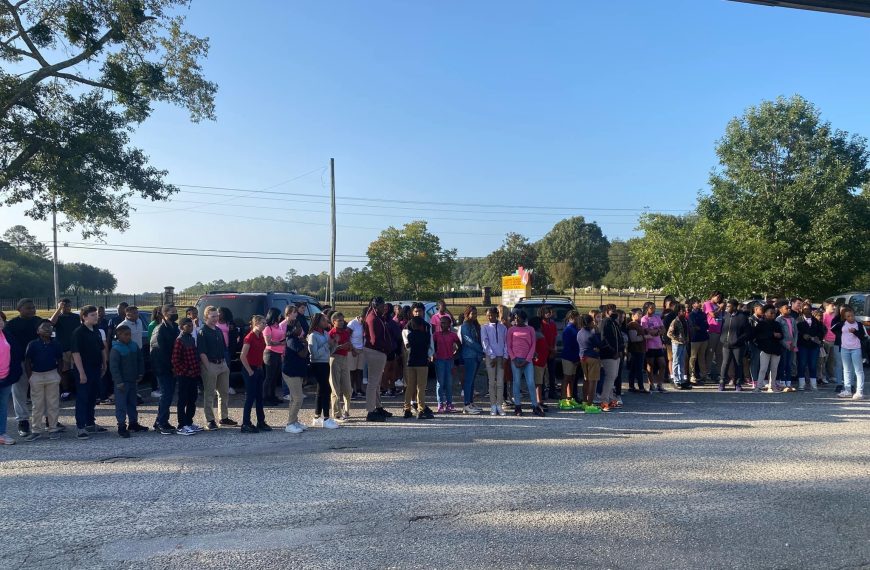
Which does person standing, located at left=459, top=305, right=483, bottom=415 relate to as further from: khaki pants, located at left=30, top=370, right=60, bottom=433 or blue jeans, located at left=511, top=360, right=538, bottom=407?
khaki pants, located at left=30, top=370, right=60, bottom=433

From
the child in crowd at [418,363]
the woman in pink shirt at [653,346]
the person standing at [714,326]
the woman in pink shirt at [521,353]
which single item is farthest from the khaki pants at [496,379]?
the person standing at [714,326]

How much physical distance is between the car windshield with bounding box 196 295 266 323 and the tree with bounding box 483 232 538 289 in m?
63.8

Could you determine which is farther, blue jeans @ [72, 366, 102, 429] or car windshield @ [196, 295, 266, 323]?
car windshield @ [196, 295, 266, 323]

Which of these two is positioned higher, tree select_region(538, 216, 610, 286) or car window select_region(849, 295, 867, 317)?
tree select_region(538, 216, 610, 286)

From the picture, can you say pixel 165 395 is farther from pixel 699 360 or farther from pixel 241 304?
pixel 699 360


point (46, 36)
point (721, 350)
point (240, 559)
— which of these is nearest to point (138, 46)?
point (46, 36)

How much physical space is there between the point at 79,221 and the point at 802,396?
23412 millimetres

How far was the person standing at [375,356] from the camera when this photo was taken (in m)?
10.6

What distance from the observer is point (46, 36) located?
2073 cm

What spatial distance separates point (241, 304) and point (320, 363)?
4.06 meters

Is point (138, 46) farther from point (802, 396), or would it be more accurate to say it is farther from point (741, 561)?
point (741, 561)

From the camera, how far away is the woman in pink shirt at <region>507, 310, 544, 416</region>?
36.7 ft

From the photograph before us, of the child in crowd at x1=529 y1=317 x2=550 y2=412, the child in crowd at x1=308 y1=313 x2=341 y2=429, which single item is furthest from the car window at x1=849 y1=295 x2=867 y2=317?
the child in crowd at x1=308 y1=313 x2=341 y2=429

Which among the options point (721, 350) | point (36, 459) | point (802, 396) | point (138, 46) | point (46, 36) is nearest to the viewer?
point (36, 459)
